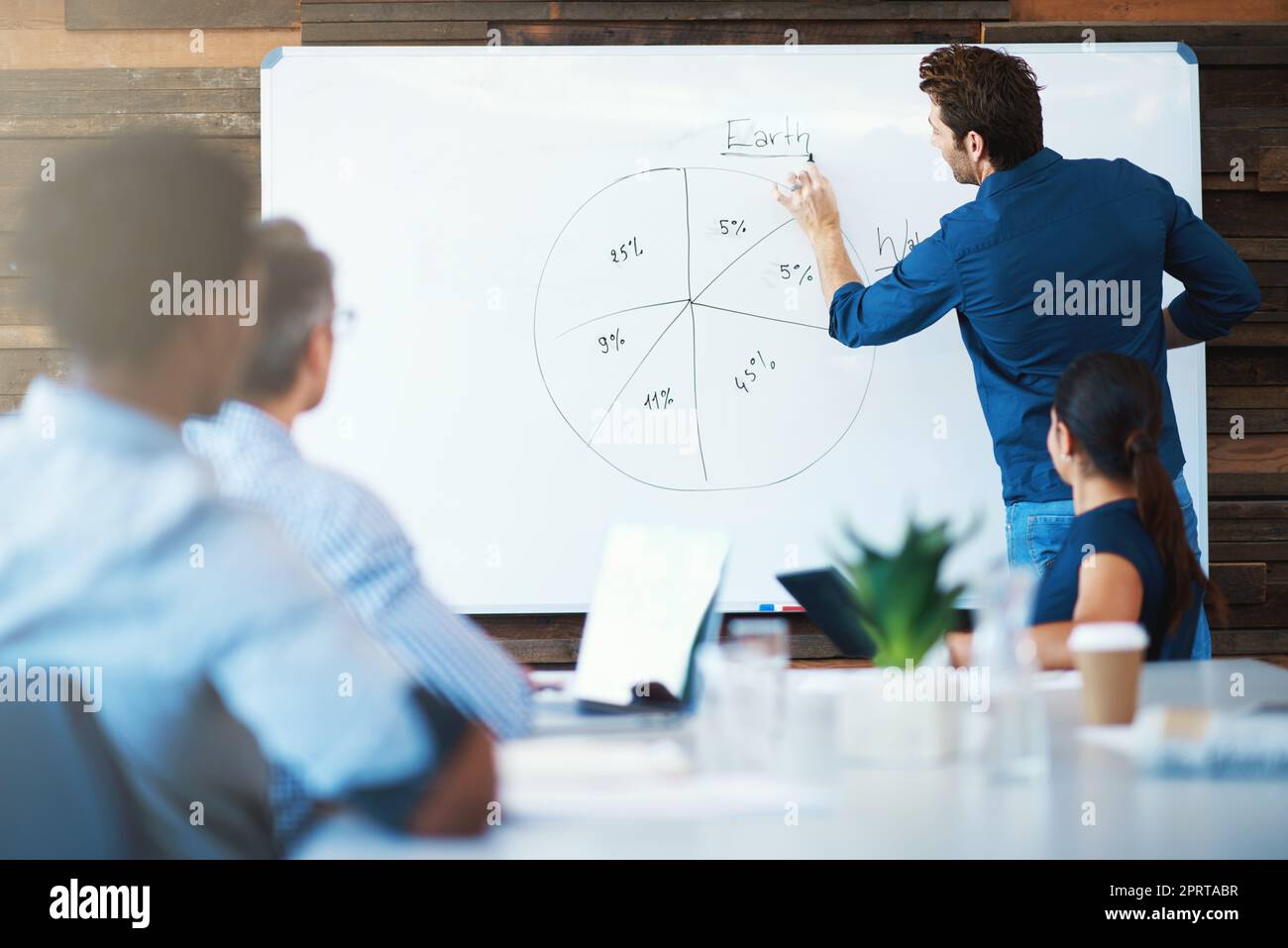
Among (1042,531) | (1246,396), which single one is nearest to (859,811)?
(1042,531)

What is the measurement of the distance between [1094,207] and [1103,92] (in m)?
0.64

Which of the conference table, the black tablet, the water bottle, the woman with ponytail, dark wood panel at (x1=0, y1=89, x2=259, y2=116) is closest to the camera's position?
the conference table

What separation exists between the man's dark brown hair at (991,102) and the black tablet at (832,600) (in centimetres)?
114

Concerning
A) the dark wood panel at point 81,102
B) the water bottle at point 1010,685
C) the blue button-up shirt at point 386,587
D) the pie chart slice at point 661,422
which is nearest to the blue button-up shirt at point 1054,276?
the pie chart slice at point 661,422

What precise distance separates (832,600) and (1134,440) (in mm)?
524

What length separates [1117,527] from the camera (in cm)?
145

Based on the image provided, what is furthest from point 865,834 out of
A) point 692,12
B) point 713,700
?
point 692,12

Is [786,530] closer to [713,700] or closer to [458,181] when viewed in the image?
[458,181]

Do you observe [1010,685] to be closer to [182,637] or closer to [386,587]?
[386,587]

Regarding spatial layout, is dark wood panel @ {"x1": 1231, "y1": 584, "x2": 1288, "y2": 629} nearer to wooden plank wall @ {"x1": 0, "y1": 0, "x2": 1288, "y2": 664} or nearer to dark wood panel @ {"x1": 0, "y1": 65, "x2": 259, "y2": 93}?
wooden plank wall @ {"x1": 0, "y1": 0, "x2": 1288, "y2": 664}

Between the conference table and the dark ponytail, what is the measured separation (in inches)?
19.0

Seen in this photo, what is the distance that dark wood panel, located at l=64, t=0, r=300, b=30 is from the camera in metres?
2.54

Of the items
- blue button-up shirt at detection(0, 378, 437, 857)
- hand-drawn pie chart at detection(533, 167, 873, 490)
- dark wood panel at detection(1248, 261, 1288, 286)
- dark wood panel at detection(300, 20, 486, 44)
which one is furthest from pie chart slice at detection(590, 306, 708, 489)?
blue button-up shirt at detection(0, 378, 437, 857)

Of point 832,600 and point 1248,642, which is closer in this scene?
point 832,600
